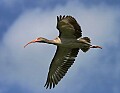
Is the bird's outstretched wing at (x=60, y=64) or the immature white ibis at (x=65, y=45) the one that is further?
the bird's outstretched wing at (x=60, y=64)

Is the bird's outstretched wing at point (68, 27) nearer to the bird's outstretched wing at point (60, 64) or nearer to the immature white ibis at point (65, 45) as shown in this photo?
the immature white ibis at point (65, 45)

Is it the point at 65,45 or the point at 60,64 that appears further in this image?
the point at 60,64

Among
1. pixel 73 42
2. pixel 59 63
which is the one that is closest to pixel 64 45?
pixel 73 42

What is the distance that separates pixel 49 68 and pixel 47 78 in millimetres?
668

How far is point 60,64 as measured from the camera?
104ft

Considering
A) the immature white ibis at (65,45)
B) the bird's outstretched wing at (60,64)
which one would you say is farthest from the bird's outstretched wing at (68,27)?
the bird's outstretched wing at (60,64)

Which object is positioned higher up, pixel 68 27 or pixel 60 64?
pixel 68 27

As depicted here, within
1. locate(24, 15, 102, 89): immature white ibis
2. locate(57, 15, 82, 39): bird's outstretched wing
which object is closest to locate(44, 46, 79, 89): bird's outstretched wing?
locate(24, 15, 102, 89): immature white ibis

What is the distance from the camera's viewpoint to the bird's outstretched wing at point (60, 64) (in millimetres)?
30891

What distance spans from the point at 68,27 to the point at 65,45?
1.03m

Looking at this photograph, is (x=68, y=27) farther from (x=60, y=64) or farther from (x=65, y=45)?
(x=60, y=64)

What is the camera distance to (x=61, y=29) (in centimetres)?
2888

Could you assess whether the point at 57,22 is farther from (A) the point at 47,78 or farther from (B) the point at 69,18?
(A) the point at 47,78

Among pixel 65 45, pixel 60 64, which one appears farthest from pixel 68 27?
pixel 60 64
